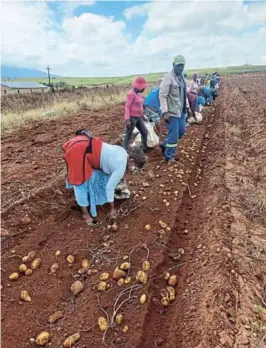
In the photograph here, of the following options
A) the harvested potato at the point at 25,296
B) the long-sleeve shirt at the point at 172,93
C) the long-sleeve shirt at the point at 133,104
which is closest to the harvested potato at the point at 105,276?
the harvested potato at the point at 25,296

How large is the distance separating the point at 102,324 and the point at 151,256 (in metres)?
1.05

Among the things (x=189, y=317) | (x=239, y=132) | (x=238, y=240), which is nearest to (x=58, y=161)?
(x=238, y=240)

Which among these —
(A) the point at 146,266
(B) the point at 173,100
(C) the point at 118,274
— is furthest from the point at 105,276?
(B) the point at 173,100

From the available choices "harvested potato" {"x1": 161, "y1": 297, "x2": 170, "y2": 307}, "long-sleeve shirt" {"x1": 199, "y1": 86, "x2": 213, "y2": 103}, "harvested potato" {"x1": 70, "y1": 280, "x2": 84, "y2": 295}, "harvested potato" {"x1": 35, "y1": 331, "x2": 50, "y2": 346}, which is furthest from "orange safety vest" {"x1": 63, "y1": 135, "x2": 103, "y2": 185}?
"long-sleeve shirt" {"x1": 199, "y1": 86, "x2": 213, "y2": 103}

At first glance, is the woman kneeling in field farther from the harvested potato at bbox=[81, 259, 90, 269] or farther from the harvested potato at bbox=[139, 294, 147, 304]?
the harvested potato at bbox=[139, 294, 147, 304]

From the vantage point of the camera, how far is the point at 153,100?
24.4 feet

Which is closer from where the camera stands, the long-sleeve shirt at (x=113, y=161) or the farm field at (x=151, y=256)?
the farm field at (x=151, y=256)

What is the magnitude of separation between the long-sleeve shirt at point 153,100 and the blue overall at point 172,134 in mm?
1038

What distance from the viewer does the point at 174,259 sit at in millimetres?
3682

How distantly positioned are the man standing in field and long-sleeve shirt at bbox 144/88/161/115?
1044mm

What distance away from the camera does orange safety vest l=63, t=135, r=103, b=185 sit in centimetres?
379

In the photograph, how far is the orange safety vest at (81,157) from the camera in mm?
3791

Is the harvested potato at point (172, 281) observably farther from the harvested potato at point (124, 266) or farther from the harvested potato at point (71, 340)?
the harvested potato at point (71, 340)

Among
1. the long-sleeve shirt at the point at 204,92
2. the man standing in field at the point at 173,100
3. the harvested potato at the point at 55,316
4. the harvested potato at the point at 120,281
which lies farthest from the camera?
the long-sleeve shirt at the point at 204,92
